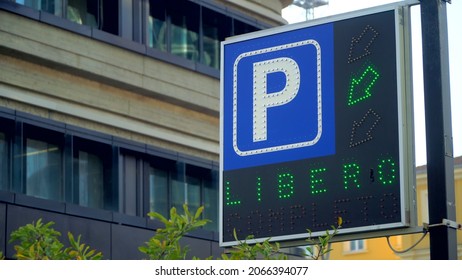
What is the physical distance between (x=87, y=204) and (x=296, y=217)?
1560 centimetres

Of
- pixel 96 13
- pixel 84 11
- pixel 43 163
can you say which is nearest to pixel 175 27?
pixel 96 13

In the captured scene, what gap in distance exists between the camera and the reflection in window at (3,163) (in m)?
26.0

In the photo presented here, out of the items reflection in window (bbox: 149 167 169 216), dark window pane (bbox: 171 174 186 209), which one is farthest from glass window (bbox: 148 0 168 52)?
dark window pane (bbox: 171 174 186 209)

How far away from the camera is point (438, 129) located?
11.7m

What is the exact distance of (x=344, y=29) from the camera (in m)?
13.3

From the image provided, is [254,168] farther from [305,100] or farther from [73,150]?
[73,150]

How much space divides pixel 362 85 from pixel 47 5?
15781 mm

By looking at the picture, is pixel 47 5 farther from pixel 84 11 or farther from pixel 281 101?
pixel 281 101

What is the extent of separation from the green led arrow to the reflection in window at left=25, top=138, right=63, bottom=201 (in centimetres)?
1440

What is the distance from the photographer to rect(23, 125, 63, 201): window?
26672 mm

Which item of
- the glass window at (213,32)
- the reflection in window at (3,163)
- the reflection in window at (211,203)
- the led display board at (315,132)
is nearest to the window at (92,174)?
the reflection in window at (3,163)
